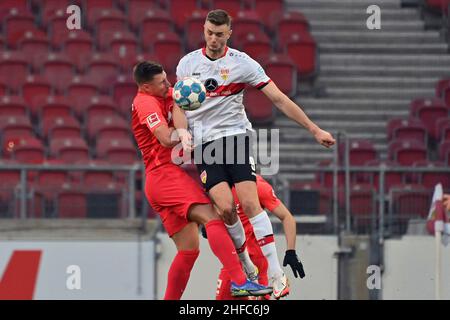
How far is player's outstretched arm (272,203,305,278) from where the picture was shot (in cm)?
1004

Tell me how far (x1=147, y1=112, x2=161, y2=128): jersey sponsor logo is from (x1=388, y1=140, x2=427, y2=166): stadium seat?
→ 6985mm

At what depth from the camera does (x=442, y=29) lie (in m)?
19.2

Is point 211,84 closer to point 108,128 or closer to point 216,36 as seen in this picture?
point 216,36

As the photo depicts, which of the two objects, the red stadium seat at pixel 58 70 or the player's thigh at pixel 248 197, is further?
the red stadium seat at pixel 58 70

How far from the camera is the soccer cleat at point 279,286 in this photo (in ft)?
32.5

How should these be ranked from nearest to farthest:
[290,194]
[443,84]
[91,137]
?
[290,194]
[91,137]
[443,84]

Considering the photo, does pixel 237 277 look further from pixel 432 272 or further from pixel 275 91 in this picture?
pixel 432 272

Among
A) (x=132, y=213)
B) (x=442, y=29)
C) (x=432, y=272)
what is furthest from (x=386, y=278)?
(x=442, y=29)

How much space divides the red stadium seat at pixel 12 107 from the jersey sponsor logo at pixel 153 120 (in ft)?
23.1

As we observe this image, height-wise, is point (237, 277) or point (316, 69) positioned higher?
point (316, 69)

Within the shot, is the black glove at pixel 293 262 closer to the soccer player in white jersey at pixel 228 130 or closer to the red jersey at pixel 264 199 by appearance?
the soccer player in white jersey at pixel 228 130

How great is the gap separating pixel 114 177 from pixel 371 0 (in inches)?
265

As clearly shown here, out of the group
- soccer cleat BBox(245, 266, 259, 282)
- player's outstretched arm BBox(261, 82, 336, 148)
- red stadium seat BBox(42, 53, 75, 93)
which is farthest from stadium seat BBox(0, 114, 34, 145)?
player's outstretched arm BBox(261, 82, 336, 148)

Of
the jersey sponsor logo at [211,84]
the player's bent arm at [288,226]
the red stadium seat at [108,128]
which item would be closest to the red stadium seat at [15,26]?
the red stadium seat at [108,128]
